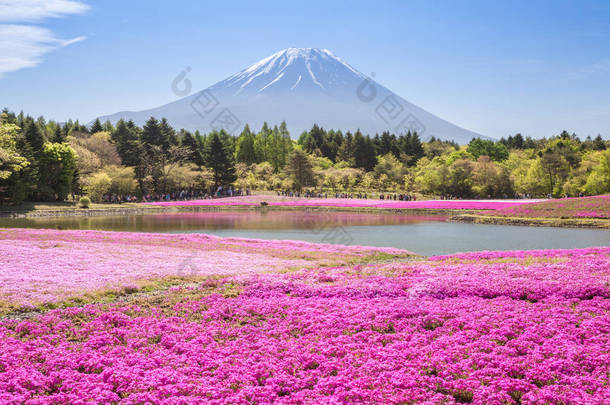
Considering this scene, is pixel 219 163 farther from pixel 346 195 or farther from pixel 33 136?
pixel 33 136

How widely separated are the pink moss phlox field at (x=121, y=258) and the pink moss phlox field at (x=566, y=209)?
1150 inches

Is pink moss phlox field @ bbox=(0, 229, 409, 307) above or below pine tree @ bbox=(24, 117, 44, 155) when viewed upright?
below

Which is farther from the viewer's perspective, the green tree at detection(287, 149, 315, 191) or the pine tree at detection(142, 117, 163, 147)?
the green tree at detection(287, 149, 315, 191)

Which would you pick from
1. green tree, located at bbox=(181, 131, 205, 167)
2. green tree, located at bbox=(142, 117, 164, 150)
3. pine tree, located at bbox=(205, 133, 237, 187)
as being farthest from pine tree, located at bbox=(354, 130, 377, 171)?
green tree, located at bbox=(142, 117, 164, 150)

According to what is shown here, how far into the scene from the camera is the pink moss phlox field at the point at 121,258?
16500 millimetres

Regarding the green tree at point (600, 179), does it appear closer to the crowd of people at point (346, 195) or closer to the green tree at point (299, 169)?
the crowd of people at point (346, 195)

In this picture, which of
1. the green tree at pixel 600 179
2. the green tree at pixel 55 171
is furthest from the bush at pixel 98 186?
the green tree at pixel 600 179

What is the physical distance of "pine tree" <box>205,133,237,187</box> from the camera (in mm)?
101062

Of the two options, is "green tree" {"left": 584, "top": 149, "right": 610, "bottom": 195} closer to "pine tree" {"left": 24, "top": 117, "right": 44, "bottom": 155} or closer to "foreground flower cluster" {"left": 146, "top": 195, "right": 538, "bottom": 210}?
"foreground flower cluster" {"left": 146, "top": 195, "right": 538, "bottom": 210}

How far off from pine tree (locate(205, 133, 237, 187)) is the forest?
0.22 meters

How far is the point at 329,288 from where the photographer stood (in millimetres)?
15234

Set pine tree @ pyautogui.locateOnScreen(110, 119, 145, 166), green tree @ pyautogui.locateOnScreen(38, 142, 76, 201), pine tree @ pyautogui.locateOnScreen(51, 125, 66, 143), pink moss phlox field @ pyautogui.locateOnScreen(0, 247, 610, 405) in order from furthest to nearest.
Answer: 1. pine tree @ pyautogui.locateOnScreen(110, 119, 145, 166)
2. pine tree @ pyautogui.locateOnScreen(51, 125, 66, 143)
3. green tree @ pyautogui.locateOnScreen(38, 142, 76, 201)
4. pink moss phlox field @ pyautogui.locateOnScreen(0, 247, 610, 405)

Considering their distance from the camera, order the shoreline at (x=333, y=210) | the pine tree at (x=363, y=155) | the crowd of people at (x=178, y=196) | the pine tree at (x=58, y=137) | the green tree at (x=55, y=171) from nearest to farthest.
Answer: the shoreline at (x=333, y=210) → the green tree at (x=55, y=171) → the pine tree at (x=58, y=137) → the crowd of people at (x=178, y=196) → the pine tree at (x=363, y=155)

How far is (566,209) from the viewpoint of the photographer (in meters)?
49.5
